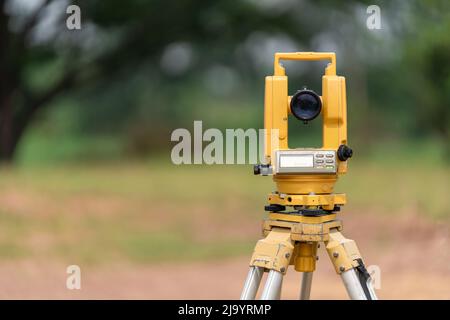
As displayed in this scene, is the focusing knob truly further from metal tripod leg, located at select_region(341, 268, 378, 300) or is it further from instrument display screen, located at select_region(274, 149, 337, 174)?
metal tripod leg, located at select_region(341, 268, 378, 300)


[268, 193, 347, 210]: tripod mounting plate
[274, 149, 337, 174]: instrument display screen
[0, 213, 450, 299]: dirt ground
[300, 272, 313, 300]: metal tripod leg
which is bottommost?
[0, 213, 450, 299]: dirt ground

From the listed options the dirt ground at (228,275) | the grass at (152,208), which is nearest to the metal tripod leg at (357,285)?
the dirt ground at (228,275)

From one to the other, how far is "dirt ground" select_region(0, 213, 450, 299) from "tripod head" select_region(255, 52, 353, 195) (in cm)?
336

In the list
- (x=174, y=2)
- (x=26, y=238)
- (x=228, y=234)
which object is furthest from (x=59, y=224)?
(x=174, y=2)

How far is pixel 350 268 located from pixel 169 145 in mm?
20315

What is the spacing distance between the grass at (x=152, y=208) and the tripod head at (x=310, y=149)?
5924 mm

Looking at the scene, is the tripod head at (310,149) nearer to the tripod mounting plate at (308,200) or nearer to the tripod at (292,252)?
the tripod mounting plate at (308,200)

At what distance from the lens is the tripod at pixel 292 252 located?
4.35 metres

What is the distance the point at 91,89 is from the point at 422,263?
20.7 meters

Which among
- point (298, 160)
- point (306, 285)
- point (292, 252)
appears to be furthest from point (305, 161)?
point (306, 285)

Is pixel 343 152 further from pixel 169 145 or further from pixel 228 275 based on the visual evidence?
pixel 169 145

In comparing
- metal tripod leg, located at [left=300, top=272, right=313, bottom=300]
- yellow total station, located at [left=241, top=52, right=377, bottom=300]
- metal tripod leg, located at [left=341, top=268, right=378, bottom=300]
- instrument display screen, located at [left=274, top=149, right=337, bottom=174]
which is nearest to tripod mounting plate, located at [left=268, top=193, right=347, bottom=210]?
yellow total station, located at [left=241, top=52, right=377, bottom=300]

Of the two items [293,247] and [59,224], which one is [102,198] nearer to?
[59,224]

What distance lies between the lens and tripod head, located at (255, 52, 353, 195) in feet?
14.2
